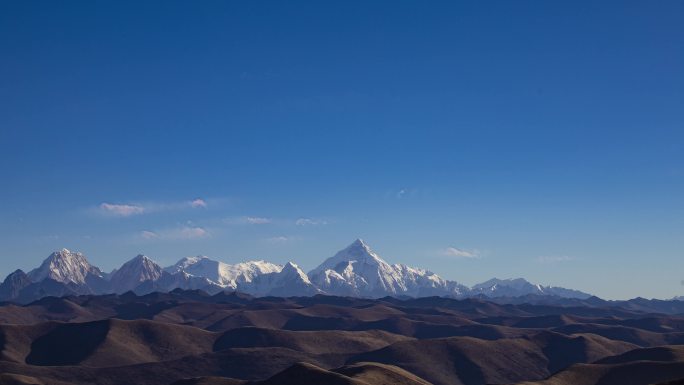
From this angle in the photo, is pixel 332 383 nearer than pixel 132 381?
Yes

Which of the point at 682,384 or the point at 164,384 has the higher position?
the point at 682,384

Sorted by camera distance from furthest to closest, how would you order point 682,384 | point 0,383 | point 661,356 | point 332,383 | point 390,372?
point 661,356 < point 0,383 < point 390,372 < point 332,383 < point 682,384

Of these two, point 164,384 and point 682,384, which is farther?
point 164,384

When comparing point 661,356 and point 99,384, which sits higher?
point 661,356

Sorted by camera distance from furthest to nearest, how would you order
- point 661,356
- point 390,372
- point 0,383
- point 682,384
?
point 661,356 → point 0,383 → point 390,372 → point 682,384

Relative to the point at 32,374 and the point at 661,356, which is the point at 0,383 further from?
the point at 661,356

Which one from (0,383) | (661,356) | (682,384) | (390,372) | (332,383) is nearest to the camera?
(682,384)

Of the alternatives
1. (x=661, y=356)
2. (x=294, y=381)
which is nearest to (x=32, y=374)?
(x=294, y=381)

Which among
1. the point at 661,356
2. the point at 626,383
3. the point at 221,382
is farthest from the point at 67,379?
the point at 661,356

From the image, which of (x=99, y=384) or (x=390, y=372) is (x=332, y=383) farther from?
(x=99, y=384)
